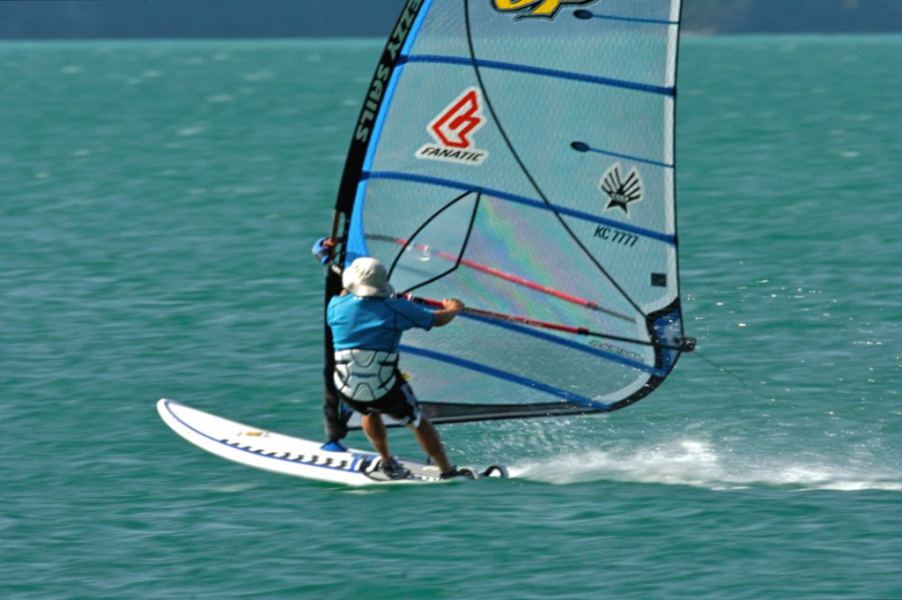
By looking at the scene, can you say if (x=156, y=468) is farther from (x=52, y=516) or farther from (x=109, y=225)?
(x=109, y=225)

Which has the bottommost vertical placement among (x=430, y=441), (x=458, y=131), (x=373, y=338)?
(x=430, y=441)

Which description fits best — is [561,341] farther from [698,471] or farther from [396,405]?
[396,405]

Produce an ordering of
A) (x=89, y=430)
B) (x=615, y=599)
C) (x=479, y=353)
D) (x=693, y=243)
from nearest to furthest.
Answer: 1. (x=615, y=599)
2. (x=479, y=353)
3. (x=89, y=430)
4. (x=693, y=243)

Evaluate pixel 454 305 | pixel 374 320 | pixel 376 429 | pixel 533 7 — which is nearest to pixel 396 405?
pixel 376 429

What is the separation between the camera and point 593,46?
12117 mm

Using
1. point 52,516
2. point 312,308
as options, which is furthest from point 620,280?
point 312,308

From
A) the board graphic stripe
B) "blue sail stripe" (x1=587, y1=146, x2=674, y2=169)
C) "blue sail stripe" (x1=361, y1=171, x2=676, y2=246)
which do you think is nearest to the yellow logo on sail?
"blue sail stripe" (x1=587, y1=146, x2=674, y2=169)

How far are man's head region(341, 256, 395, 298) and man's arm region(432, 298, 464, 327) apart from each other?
341 mm

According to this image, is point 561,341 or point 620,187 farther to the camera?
point 561,341

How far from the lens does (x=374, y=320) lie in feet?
39.0

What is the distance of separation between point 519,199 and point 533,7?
131 cm

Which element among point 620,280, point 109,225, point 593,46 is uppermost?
point 593,46

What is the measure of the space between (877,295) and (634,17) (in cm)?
908

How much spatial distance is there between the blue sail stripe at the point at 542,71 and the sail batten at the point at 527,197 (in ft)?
0.03
